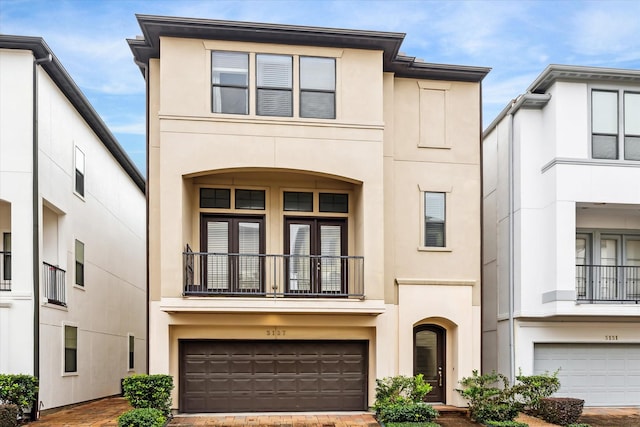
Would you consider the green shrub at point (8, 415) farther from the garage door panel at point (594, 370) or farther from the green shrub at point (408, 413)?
the garage door panel at point (594, 370)

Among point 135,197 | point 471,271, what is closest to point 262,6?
point 135,197

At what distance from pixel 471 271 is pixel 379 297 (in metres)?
2.95

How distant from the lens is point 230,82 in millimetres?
15195

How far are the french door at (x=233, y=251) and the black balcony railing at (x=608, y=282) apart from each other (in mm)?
8981

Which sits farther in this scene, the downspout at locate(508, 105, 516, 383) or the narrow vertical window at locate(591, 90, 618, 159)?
the downspout at locate(508, 105, 516, 383)

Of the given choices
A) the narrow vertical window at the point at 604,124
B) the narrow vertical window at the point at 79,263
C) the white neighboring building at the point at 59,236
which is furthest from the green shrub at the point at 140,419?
the narrow vertical window at the point at 604,124

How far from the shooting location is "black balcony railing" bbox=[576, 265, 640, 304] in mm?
17531

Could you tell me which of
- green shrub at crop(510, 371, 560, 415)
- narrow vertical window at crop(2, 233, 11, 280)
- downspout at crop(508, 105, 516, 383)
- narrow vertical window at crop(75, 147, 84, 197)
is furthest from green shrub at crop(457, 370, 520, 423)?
narrow vertical window at crop(75, 147, 84, 197)

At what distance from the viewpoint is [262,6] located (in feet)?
94.9

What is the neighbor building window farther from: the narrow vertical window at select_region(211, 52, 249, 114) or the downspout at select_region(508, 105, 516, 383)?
the downspout at select_region(508, 105, 516, 383)

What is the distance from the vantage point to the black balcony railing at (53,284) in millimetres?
15266

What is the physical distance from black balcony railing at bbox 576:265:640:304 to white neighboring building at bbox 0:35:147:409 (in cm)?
1400

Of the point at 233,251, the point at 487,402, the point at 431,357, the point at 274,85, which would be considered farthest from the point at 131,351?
the point at 487,402

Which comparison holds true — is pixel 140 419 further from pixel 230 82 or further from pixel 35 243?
pixel 230 82
